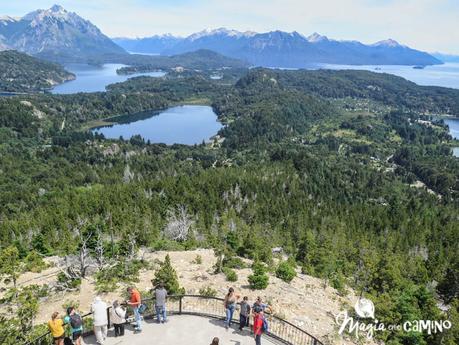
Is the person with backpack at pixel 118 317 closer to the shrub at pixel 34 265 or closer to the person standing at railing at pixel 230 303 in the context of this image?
the person standing at railing at pixel 230 303

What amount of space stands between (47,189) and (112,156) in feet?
154

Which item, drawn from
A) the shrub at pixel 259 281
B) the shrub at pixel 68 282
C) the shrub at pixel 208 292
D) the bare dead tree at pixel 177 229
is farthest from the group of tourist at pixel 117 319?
the bare dead tree at pixel 177 229

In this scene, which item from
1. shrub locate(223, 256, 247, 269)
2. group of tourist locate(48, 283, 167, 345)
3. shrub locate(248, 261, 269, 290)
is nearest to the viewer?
group of tourist locate(48, 283, 167, 345)

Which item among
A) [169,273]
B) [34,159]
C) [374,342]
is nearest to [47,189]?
[34,159]

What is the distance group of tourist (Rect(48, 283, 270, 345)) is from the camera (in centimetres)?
1769

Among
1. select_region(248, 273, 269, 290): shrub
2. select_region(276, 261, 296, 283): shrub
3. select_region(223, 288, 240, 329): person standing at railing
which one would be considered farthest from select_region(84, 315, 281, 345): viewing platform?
select_region(276, 261, 296, 283): shrub

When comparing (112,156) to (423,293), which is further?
(112,156)

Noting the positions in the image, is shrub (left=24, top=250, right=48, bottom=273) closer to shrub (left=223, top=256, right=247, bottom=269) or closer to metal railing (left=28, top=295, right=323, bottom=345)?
shrub (left=223, top=256, right=247, bottom=269)

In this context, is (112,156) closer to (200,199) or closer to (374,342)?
(200,199)

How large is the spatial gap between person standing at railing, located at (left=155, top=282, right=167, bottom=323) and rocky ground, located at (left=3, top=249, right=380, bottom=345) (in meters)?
7.84

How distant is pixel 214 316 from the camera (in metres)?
22.1

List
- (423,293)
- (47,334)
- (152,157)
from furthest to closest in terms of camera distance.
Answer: (152,157) < (423,293) < (47,334)

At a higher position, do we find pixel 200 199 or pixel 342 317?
pixel 342 317

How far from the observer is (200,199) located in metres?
91.4
